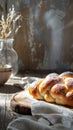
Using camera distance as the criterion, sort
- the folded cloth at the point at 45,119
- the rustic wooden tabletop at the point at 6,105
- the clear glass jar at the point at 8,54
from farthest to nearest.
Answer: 1. the clear glass jar at the point at 8,54
2. the rustic wooden tabletop at the point at 6,105
3. the folded cloth at the point at 45,119

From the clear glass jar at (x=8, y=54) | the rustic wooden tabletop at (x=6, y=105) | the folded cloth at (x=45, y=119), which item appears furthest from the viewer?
the clear glass jar at (x=8, y=54)

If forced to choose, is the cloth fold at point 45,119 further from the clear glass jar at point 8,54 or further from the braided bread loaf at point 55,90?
the clear glass jar at point 8,54

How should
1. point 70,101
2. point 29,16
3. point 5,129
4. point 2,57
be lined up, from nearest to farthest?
point 5,129
point 70,101
point 2,57
point 29,16

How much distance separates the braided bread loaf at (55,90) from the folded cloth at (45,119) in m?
0.03

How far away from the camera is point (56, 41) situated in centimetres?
207

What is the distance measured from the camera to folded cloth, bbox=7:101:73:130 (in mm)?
763

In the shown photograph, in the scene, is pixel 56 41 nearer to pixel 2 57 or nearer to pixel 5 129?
pixel 2 57

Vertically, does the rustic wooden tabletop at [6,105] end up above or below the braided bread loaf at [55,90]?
below

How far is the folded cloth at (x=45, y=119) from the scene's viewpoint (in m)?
0.76

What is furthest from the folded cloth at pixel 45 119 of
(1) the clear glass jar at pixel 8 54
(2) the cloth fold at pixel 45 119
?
(1) the clear glass jar at pixel 8 54

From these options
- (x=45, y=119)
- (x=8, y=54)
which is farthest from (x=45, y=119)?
(x=8, y=54)

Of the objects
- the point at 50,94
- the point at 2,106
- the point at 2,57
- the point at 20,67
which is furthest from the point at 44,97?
the point at 20,67

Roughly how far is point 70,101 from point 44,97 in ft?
0.31

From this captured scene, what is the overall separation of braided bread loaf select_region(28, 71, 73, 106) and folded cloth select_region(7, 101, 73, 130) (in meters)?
0.03
